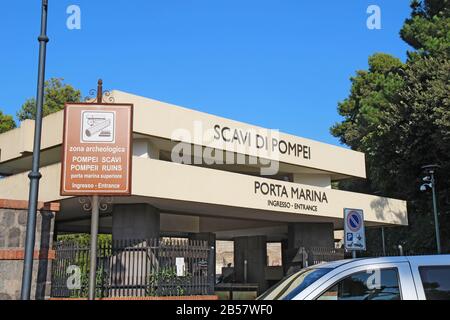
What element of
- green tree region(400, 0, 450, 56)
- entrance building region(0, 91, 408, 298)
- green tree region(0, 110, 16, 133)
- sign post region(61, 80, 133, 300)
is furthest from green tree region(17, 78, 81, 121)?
sign post region(61, 80, 133, 300)

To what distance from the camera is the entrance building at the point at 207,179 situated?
66.9ft

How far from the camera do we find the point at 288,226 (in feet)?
99.5

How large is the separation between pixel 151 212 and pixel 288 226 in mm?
10983

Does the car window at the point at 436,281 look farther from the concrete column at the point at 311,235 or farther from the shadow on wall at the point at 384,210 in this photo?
the shadow on wall at the point at 384,210

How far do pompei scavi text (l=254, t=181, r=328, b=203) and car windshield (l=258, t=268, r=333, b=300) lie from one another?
17718 millimetres

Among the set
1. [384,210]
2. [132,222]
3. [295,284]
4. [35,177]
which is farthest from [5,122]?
[295,284]

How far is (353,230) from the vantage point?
11836 millimetres

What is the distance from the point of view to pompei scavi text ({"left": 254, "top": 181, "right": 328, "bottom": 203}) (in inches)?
928

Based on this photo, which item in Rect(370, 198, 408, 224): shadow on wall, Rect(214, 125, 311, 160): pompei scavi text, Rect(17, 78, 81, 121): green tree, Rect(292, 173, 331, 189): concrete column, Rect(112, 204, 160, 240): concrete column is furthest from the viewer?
Rect(17, 78, 81, 121): green tree

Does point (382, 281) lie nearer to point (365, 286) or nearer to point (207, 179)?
point (365, 286)

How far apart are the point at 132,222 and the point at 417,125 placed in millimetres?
19416

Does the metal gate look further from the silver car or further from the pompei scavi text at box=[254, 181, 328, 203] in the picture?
the silver car

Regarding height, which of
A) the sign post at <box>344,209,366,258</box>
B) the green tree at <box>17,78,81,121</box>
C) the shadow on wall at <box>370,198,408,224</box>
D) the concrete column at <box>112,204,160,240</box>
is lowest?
the sign post at <box>344,209,366,258</box>

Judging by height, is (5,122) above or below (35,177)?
above
